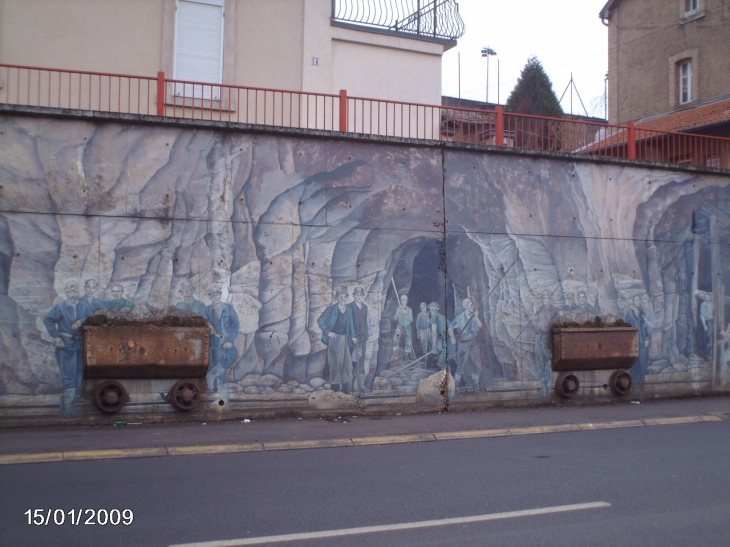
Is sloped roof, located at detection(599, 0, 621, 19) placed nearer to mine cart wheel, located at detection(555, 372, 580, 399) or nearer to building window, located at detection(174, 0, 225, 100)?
building window, located at detection(174, 0, 225, 100)

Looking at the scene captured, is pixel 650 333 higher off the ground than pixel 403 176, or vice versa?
pixel 403 176

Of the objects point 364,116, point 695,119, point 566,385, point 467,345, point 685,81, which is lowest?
point 566,385

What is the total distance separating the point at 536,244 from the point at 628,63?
21.1m

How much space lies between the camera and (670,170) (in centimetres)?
1383

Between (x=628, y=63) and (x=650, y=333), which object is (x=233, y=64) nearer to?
(x=650, y=333)

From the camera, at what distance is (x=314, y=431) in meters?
9.73

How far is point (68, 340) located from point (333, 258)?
4.09m

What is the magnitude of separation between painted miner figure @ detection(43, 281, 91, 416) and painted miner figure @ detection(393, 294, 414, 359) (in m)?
4.81

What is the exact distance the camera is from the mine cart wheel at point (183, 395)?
10195mm

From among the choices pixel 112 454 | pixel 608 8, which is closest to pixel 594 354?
pixel 112 454

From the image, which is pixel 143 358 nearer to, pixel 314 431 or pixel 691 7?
pixel 314 431

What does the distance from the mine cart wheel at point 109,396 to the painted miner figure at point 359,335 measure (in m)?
3.52

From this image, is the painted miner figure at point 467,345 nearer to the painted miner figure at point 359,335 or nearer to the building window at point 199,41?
the painted miner figure at point 359,335

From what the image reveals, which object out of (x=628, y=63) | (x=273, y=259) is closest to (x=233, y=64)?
(x=273, y=259)
